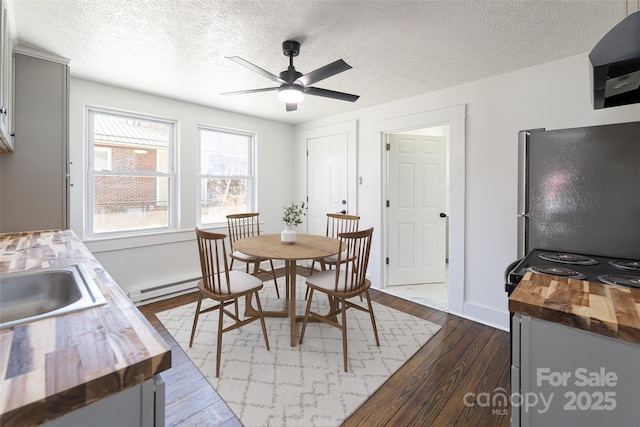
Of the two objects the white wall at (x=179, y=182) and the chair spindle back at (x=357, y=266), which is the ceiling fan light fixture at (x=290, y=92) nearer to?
the chair spindle back at (x=357, y=266)

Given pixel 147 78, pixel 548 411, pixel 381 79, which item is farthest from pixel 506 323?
pixel 147 78

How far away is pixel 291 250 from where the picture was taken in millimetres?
2348

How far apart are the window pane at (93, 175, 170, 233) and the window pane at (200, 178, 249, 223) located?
0.47 m

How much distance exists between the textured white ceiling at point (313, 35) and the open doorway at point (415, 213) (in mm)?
974

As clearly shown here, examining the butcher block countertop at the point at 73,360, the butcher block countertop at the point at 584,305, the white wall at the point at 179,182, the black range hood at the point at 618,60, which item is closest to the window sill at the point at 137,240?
the white wall at the point at 179,182

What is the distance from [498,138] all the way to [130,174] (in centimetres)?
377

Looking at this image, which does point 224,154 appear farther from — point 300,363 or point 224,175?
point 300,363

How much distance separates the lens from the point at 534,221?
6.09 feet

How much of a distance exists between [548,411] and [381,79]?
263cm

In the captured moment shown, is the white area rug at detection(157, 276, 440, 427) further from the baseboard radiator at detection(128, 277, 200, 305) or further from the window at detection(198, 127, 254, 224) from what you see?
the window at detection(198, 127, 254, 224)

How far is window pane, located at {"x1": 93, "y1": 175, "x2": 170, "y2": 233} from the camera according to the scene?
118 inches

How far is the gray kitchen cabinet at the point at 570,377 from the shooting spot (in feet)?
2.57

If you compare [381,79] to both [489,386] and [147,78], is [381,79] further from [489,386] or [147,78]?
[489,386]

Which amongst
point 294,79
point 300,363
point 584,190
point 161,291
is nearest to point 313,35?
point 294,79
